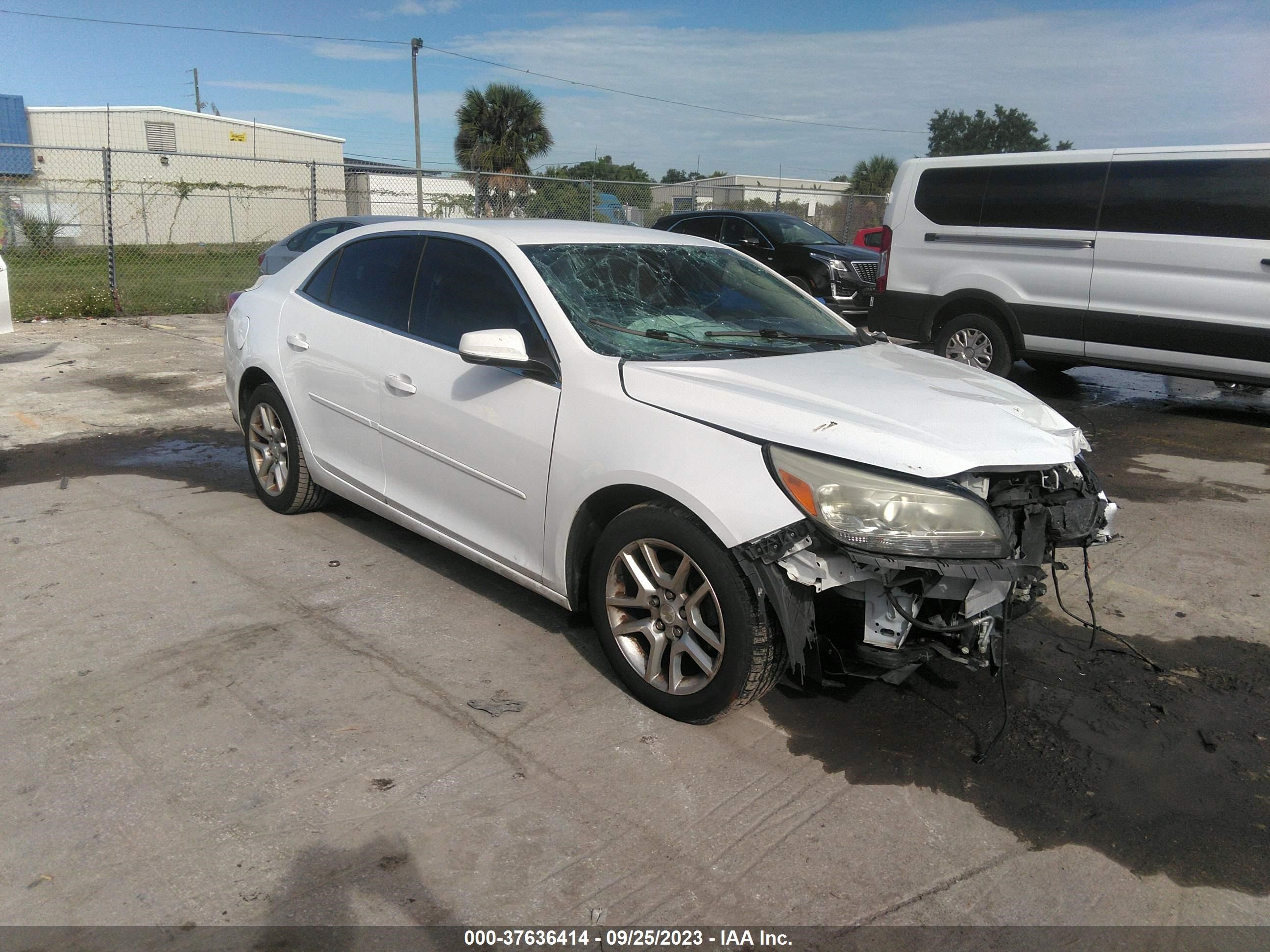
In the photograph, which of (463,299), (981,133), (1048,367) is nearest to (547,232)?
(463,299)

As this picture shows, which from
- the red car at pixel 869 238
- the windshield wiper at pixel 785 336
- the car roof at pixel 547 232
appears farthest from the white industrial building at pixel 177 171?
the windshield wiper at pixel 785 336

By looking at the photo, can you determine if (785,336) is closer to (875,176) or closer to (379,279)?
(379,279)

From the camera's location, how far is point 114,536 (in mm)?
4980

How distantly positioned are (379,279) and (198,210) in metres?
31.0

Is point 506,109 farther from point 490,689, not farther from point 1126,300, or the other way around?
point 490,689

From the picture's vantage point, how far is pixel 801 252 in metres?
13.3

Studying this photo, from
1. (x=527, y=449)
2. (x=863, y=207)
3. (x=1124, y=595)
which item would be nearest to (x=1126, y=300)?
(x=1124, y=595)

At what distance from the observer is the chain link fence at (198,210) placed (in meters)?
14.8

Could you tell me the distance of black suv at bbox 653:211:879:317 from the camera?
12992mm

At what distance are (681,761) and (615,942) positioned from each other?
0.80 m

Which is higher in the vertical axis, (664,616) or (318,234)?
(318,234)

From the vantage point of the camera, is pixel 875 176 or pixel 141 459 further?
pixel 875 176

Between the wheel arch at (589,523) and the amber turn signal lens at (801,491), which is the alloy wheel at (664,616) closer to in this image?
the wheel arch at (589,523)

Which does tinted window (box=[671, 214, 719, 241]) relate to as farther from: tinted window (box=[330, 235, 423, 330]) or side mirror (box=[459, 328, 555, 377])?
side mirror (box=[459, 328, 555, 377])
